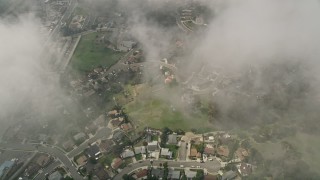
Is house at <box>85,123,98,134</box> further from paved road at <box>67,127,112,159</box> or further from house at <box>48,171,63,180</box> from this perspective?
house at <box>48,171,63,180</box>

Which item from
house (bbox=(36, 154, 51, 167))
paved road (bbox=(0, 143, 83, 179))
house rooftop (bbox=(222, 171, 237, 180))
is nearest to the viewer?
house rooftop (bbox=(222, 171, 237, 180))

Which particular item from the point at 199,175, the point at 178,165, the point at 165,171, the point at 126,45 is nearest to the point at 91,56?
the point at 126,45

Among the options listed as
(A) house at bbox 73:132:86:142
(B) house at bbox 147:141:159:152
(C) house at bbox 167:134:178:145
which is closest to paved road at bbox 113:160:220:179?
(B) house at bbox 147:141:159:152

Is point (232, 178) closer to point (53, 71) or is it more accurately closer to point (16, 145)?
point (16, 145)

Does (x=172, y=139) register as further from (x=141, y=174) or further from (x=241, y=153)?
(x=241, y=153)

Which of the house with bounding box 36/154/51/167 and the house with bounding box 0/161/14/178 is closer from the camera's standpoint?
the house with bounding box 0/161/14/178

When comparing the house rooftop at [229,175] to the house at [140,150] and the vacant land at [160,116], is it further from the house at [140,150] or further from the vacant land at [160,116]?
the house at [140,150]

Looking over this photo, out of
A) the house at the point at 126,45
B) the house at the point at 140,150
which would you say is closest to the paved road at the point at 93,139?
the house at the point at 140,150
